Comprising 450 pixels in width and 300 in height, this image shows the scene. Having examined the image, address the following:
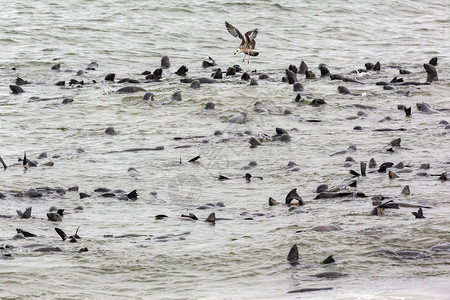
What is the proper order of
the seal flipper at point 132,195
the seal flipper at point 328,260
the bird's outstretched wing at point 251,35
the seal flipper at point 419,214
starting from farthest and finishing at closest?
the bird's outstretched wing at point 251,35
the seal flipper at point 132,195
the seal flipper at point 419,214
the seal flipper at point 328,260

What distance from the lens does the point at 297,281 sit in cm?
769

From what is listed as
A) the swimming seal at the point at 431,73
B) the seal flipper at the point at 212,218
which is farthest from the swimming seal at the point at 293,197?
the swimming seal at the point at 431,73

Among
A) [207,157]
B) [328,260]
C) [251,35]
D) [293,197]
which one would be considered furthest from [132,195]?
[251,35]

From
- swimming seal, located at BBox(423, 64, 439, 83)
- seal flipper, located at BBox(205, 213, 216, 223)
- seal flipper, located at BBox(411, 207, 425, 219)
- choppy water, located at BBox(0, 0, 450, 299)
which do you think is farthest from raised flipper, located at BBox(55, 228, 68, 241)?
swimming seal, located at BBox(423, 64, 439, 83)

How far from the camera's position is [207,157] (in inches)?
510

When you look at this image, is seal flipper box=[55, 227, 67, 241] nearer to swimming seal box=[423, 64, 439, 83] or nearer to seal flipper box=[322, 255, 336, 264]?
seal flipper box=[322, 255, 336, 264]

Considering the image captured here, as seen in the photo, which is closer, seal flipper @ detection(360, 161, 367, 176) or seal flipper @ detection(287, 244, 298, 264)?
seal flipper @ detection(287, 244, 298, 264)

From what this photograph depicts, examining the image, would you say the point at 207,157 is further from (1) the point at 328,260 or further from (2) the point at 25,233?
(1) the point at 328,260

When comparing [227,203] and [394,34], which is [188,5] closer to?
[394,34]

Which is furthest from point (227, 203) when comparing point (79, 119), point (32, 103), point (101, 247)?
point (32, 103)

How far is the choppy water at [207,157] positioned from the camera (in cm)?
801

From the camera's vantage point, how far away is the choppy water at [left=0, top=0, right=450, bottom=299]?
8.01 m

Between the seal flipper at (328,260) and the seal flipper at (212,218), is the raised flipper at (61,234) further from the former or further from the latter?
the seal flipper at (328,260)

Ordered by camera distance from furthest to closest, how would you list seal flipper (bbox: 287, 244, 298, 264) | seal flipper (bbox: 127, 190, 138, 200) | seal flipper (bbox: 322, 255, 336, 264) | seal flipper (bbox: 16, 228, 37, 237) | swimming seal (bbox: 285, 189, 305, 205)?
seal flipper (bbox: 127, 190, 138, 200) < swimming seal (bbox: 285, 189, 305, 205) < seal flipper (bbox: 16, 228, 37, 237) < seal flipper (bbox: 287, 244, 298, 264) < seal flipper (bbox: 322, 255, 336, 264)
